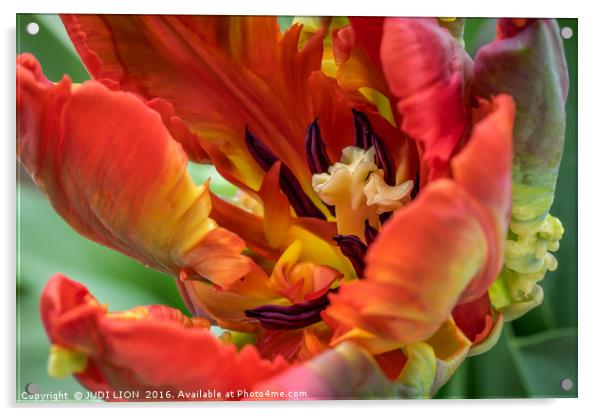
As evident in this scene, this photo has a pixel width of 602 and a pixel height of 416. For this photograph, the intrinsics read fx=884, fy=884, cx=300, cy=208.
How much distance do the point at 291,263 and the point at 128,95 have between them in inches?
7.2

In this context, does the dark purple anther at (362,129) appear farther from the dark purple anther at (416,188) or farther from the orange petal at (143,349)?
the orange petal at (143,349)

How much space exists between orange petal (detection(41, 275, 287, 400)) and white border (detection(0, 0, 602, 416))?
11cm

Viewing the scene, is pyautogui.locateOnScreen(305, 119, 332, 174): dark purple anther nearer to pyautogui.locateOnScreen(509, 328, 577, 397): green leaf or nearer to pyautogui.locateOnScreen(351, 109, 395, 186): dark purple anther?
pyautogui.locateOnScreen(351, 109, 395, 186): dark purple anther

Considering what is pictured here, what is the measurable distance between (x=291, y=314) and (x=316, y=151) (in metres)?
0.13

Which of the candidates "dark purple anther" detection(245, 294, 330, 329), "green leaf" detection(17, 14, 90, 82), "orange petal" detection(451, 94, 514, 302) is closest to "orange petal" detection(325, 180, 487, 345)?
"orange petal" detection(451, 94, 514, 302)

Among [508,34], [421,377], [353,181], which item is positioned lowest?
[421,377]

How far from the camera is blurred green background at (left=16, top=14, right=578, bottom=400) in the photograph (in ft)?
2.17

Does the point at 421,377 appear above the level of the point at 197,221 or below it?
below

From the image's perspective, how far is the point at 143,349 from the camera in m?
0.50

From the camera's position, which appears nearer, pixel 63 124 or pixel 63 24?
pixel 63 124

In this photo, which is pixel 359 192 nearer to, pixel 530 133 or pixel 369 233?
pixel 369 233

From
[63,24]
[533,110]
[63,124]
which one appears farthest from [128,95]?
[533,110]

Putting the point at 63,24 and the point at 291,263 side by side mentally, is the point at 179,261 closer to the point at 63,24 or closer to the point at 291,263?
the point at 291,263

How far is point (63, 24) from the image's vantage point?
67 centimetres
